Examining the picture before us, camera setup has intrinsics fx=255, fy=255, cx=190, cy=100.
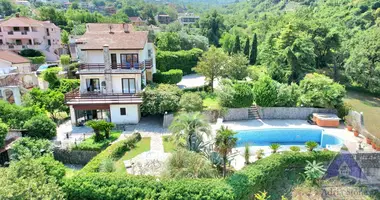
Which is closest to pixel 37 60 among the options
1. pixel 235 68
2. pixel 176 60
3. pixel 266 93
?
pixel 176 60

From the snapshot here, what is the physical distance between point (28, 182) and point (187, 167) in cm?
815

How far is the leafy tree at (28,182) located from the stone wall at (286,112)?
19662 mm

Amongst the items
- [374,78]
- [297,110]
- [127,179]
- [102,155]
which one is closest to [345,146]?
[297,110]

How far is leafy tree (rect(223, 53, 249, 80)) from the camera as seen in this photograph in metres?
33.8

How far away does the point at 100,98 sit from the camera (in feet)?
81.9

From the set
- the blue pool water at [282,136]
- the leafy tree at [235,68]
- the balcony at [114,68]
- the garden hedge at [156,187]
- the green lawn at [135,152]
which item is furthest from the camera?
the leafy tree at [235,68]

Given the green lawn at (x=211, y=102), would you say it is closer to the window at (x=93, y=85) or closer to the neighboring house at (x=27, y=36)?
the window at (x=93, y=85)

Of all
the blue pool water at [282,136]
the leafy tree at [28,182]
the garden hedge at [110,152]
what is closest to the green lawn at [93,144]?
the garden hedge at [110,152]

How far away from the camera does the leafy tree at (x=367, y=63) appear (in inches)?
1334

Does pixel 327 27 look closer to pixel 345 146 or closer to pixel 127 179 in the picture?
pixel 345 146

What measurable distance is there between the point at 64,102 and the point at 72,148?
322 inches

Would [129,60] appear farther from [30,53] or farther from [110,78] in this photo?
[30,53]

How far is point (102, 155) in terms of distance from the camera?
17812 millimetres

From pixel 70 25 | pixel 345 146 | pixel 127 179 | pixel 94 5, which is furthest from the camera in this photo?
pixel 94 5
